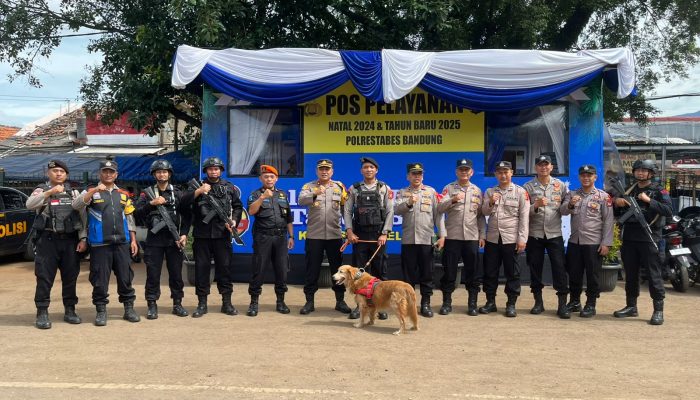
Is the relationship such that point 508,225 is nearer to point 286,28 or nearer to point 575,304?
point 575,304

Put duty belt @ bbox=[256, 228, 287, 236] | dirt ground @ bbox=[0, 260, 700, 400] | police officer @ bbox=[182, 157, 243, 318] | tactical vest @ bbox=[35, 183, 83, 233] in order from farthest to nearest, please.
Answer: duty belt @ bbox=[256, 228, 287, 236], police officer @ bbox=[182, 157, 243, 318], tactical vest @ bbox=[35, 183, 83, 233], dirt ground @ bbox=[0, 260, 700, 400]

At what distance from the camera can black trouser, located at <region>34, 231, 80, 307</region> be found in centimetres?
623

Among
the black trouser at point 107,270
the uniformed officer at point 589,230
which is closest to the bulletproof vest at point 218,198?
the black trouser at point 107,270

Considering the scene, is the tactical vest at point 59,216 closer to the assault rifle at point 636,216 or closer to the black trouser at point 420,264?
the black trouser at point 420,264

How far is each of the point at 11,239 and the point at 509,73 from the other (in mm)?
9631

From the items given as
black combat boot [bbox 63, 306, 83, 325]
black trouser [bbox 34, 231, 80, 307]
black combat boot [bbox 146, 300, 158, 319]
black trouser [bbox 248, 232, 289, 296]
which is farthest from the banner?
black combat boot [bbox 63, 306, 83, 325]

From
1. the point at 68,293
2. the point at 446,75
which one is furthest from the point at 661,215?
the point at 68,293

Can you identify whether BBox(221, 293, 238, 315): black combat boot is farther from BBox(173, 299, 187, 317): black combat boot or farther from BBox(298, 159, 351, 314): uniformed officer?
BBox(298, 159, 351, 314): uniformed officer

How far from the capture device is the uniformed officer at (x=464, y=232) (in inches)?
268

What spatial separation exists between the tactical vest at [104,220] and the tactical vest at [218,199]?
88 centimetres

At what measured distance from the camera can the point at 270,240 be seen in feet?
22.5

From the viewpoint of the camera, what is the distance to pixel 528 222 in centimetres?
689

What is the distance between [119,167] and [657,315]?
14.4 metres

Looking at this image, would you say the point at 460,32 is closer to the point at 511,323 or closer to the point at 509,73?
the point at 509,73
